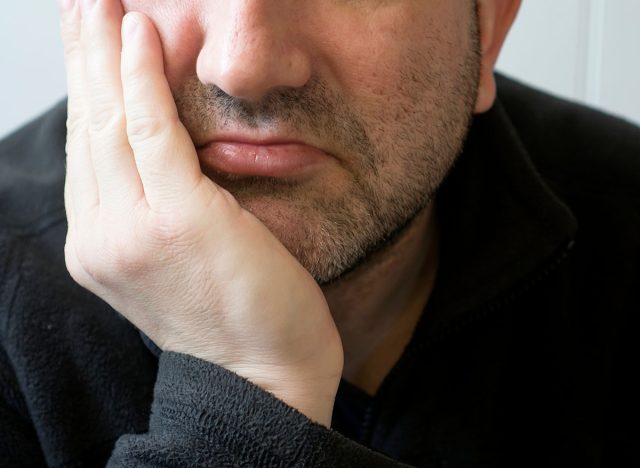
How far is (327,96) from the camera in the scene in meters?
0.76

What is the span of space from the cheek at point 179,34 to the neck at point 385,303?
0.40m

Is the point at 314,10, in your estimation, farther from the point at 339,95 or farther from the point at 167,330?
the point at 167,330

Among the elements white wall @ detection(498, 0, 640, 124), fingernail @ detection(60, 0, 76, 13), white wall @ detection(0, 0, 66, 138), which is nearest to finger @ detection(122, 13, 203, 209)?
fingernail @ detection(60, 0, 76, 13)

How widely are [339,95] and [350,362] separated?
0.48 metres

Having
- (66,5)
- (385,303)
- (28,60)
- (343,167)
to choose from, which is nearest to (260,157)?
(343,167)

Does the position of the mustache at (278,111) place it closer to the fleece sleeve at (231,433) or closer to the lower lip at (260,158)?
the lower lip at (260,158)

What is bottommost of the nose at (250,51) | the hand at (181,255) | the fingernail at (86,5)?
the hand at (181,255)

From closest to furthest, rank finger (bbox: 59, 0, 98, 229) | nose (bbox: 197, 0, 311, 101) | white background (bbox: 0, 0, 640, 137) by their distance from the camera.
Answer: nose (bbox: 197, 0, 311, 101)
finger (bbox: 59, 0, 98, 229)
white background (bbox: 0, 0, 640, 137)

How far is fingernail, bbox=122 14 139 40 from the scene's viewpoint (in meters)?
0.77

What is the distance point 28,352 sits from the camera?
90 centimetres

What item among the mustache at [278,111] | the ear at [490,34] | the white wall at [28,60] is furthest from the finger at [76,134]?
the white wall at [28,60]

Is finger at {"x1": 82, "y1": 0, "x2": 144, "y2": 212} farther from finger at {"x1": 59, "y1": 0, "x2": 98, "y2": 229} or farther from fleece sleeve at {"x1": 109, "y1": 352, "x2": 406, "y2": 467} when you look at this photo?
fleece sleeve at {"x1": 109, "y1": 352, "x2": 406, "y2": 467}

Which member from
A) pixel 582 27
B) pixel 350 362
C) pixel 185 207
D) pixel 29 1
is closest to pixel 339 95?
pixel 185 207

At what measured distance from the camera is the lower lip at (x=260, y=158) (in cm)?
74
